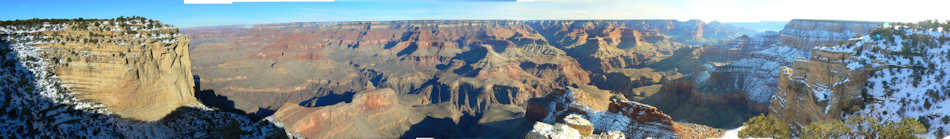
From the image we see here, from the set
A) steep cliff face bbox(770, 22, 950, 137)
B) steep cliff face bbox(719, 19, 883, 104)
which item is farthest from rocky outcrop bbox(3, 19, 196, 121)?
steep cliff face bbox(719, 19, 883, 104)

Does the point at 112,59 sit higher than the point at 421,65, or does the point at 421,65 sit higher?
the point at 112,59

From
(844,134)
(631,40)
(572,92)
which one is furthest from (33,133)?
(631,40)

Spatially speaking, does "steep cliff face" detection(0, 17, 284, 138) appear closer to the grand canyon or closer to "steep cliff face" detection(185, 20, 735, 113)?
the grand canyon

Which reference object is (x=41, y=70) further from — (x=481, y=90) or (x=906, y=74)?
(x=481, y=90)

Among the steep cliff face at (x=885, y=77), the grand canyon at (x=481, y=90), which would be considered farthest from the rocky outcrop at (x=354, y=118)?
the steep cliff face at (x=885, y=77)

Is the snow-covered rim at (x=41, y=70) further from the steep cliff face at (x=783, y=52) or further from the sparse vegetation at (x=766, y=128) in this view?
the steep cliff face at (x=783, y=52)

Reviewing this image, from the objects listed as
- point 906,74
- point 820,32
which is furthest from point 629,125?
point 820,32
